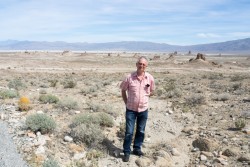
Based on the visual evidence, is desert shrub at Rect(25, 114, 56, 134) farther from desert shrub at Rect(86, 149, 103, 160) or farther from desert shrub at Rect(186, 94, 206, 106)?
desert shrub at Rect(186, 94, 206, 106)

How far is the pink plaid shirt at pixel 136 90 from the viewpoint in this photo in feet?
21.3

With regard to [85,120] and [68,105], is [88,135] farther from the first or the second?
[68,105]

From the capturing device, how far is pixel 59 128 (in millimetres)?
8109

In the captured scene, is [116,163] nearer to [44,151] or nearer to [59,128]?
[44,151]

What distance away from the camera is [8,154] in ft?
20.0

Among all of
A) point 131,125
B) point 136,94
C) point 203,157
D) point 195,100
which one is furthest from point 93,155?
point 195,100

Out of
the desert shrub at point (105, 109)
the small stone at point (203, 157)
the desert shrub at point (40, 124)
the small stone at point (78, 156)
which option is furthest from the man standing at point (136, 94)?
the desert shrub at point (105, 109)

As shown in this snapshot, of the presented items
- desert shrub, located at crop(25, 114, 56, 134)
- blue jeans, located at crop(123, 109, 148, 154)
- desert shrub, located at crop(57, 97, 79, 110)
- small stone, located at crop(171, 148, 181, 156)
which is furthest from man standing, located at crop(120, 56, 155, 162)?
desert shrub, located at crop(57, 97, 79, 110)

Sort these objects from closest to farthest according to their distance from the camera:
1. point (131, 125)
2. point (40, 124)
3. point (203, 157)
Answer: point (131, 125)
point (203, 157)
point (40, 124)

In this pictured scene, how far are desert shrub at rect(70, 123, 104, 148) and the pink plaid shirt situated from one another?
Result: 3.96ft

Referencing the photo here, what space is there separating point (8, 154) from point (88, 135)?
179 centimetres

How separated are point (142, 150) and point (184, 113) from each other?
4.13 meters

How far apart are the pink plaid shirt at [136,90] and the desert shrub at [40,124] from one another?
6.84 feet

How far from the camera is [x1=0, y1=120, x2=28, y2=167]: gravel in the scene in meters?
5.71
